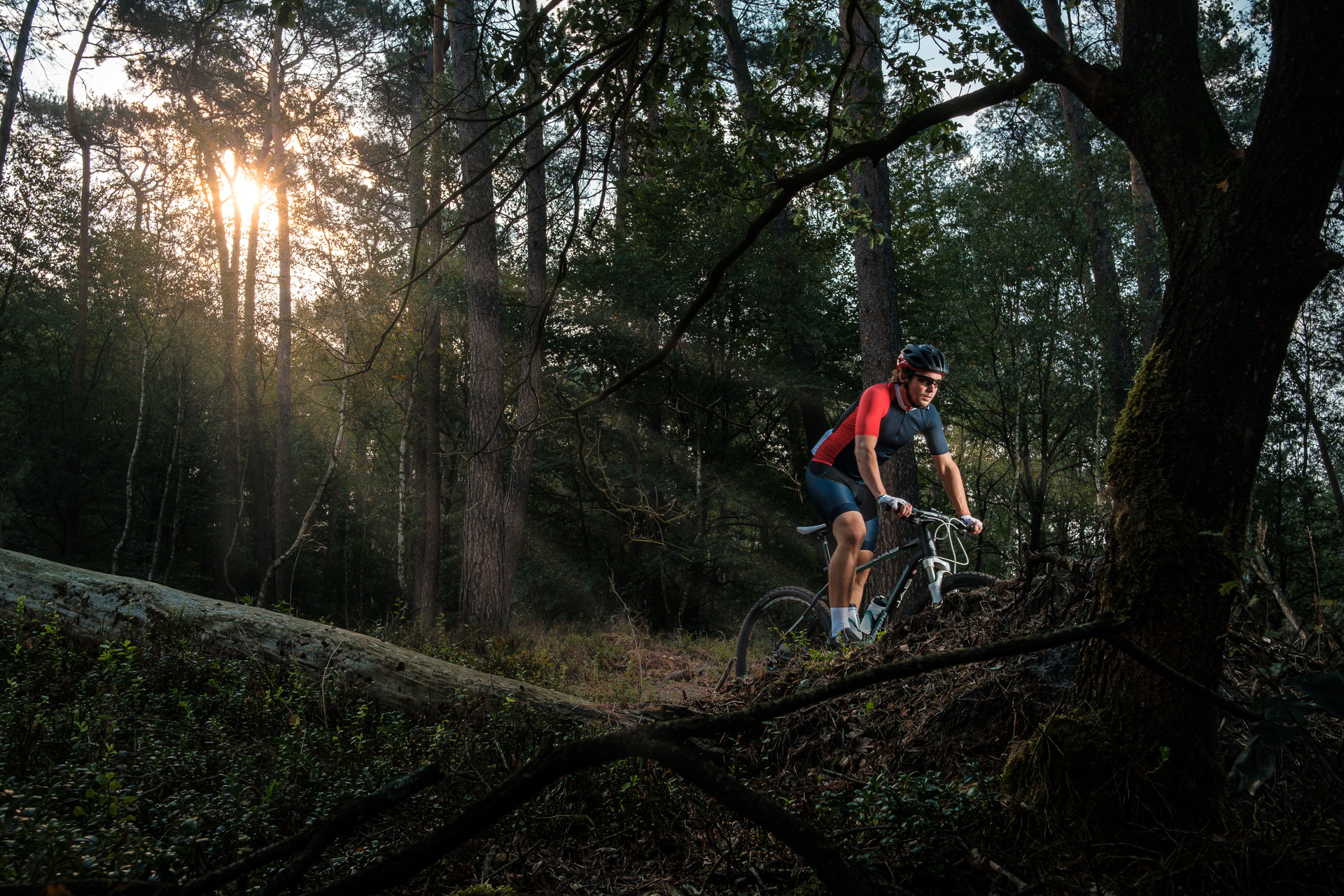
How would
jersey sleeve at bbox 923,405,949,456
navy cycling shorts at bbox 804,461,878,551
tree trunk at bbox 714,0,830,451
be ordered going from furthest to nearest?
tree trunk at bbox 714,0,830,451 → navy cycling shorts at bbox 804,461,878,551 → jersey sleeve at bbox 923,405,949,456

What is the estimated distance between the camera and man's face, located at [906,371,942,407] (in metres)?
5.06

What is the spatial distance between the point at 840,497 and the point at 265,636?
15.1ft

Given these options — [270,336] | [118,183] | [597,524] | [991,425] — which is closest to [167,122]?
[118,183]

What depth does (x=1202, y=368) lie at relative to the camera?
2197 millimetres

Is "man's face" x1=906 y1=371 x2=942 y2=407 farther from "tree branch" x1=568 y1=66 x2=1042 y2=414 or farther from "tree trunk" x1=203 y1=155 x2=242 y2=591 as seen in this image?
"tree trunk" x1=203 y1=155 x2=242 y2=591

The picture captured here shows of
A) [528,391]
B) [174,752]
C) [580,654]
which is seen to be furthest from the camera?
[528,391]

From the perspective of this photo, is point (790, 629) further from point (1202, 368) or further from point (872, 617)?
point (1202, 368)

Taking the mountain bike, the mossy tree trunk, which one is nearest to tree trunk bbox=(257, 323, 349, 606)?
the mountain bike

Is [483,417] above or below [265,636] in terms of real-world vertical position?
above

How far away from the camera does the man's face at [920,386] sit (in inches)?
199

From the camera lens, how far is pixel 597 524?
51.1ft

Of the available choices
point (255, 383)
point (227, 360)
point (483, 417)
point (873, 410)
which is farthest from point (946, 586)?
point (227, 360)

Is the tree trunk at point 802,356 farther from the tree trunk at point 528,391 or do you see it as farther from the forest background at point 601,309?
the tree trunk at point 528,391

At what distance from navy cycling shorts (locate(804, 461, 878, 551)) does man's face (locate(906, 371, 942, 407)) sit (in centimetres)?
74
